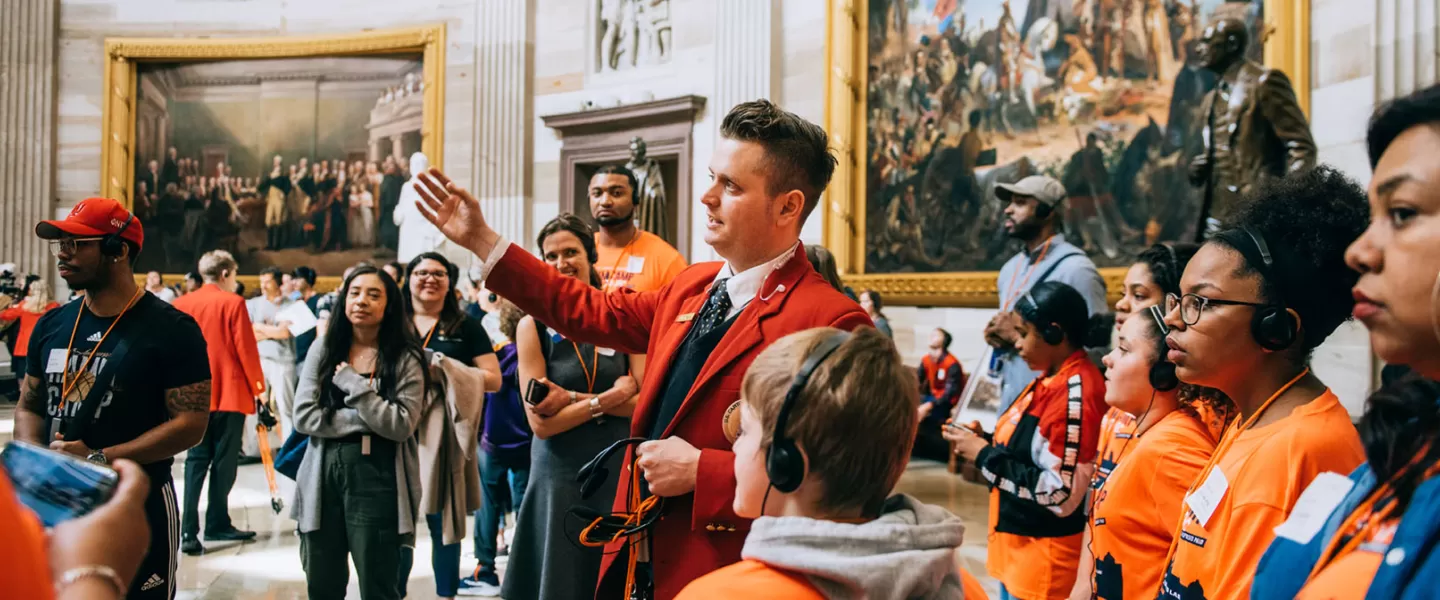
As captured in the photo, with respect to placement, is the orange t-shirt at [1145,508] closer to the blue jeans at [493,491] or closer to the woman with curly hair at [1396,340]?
the woman with curly hair at [1396,340]

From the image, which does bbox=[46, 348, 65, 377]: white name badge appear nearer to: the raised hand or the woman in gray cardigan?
the woman in gray cardigan

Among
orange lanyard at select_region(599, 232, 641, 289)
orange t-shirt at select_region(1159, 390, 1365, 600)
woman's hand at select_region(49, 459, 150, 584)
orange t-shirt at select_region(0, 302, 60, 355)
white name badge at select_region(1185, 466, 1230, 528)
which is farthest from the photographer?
orange t-shirt at select_region(0, 302, 60, 355)

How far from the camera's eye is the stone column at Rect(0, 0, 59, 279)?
56.8ft

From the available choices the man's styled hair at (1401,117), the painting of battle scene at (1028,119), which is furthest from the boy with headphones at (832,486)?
the painting of battle scene at (1028,119)

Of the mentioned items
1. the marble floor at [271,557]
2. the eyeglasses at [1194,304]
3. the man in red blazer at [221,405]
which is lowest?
the marble floor at [271,557]

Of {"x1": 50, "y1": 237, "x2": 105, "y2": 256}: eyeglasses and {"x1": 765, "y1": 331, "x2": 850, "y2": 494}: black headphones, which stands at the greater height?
{"x1": 50, "y1": 237, "x2": 105, "y2": 256}: eyeglasses

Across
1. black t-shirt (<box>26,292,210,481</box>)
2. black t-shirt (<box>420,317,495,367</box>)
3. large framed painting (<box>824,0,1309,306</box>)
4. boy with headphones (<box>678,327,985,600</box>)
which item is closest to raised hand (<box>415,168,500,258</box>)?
boy with headphones (<box>678,327,985,600</box>)

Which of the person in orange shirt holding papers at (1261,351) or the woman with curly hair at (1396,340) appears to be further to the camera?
the person in orange shirt holding papers at (1261,351)

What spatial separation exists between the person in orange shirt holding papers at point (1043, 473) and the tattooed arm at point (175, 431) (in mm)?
2516

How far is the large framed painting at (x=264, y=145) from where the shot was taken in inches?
664

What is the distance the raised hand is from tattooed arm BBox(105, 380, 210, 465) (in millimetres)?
1430

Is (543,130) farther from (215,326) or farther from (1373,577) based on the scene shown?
(1373,577)

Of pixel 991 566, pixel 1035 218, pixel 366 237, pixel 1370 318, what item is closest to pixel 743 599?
pixel 1370 318

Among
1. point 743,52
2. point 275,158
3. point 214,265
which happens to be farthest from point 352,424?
point 275,158
